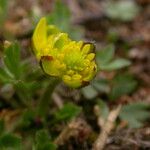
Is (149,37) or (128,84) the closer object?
(128,84)

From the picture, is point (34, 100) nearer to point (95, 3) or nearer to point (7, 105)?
point (7, 105)

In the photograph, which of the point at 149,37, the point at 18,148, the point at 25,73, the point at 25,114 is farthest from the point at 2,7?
the point at 149,37

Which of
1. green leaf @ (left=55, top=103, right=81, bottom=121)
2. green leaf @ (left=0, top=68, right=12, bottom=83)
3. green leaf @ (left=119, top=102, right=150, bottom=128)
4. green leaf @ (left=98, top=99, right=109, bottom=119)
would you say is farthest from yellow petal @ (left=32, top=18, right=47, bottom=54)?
green leaf @ (left=119, top=102, right=150, bottom=128)

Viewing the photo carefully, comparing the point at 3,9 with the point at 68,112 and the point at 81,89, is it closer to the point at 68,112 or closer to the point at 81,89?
the point at 81,89

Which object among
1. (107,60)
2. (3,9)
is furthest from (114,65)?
(3,9)

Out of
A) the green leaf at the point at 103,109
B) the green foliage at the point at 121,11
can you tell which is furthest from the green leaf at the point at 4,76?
the green foliage at the point at 121,11

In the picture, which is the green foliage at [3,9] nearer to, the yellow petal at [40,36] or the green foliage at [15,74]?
the green foliage at [15,74]

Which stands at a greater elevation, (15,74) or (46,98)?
(15,74)
